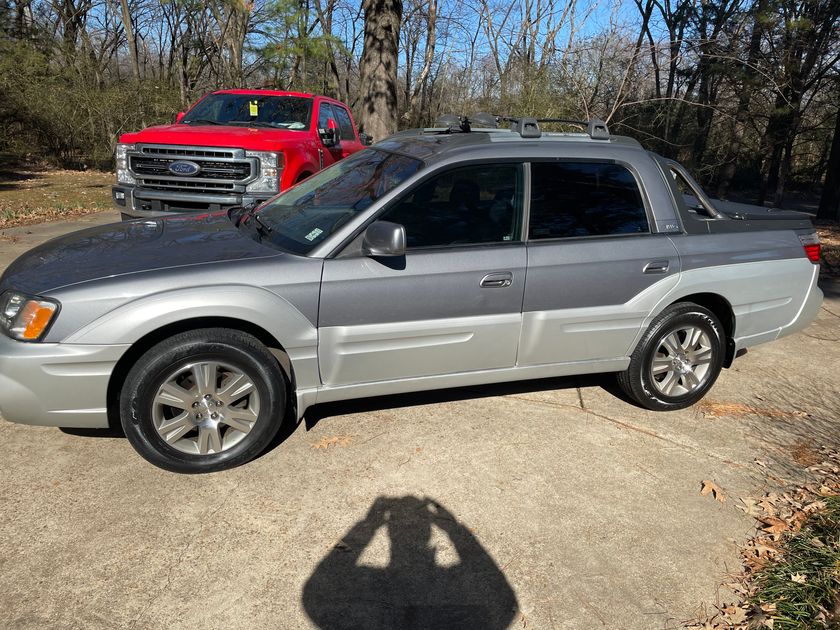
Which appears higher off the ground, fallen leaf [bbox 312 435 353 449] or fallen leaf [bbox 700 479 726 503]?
fallen leaf [bbox 312 435 353 449]

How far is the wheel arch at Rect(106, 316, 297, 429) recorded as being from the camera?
331 cm

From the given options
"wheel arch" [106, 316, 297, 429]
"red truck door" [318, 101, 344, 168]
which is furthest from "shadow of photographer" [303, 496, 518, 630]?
"red truck door" [318, 101, 344, 168]

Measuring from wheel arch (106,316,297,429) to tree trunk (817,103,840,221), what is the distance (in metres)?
13.3

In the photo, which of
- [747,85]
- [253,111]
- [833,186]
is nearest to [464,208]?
[253,111]

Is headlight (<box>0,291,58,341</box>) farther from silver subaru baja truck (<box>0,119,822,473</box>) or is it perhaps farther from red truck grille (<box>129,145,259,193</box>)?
red truck grille (<box>129,145,259,193</box>)

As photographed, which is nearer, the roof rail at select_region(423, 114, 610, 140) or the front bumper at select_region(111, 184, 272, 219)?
the roof rail at select_region(423, 114, 610, 140)

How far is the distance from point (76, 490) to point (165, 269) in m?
1.19

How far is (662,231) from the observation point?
4262mm

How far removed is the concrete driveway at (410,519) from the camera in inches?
105

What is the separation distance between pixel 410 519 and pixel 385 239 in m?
1.39

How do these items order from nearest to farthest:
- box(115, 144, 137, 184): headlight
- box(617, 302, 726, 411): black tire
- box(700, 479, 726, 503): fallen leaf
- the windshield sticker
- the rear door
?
box(700, 479, 726, 503): fallen leaf → the windshield sticker → the rear door → box(617, 302, 726, 411): black tire → box(115, 144, 137, 184): headlight

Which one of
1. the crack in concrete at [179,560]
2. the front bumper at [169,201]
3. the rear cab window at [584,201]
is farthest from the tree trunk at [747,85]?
the crack in concrete at [179,560]

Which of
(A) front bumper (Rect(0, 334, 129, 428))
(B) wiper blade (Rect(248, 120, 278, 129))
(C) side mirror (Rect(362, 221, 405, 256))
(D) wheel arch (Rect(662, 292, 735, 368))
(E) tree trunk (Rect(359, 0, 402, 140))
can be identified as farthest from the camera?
(E) tree trunk (Rect(359, 0, 402, 140))

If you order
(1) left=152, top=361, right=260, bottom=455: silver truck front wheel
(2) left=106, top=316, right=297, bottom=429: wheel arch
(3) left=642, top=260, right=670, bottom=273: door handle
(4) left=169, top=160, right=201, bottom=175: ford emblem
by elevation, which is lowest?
(1) left=152, top=361, right=260, bottom=455: silver truck front wheel
